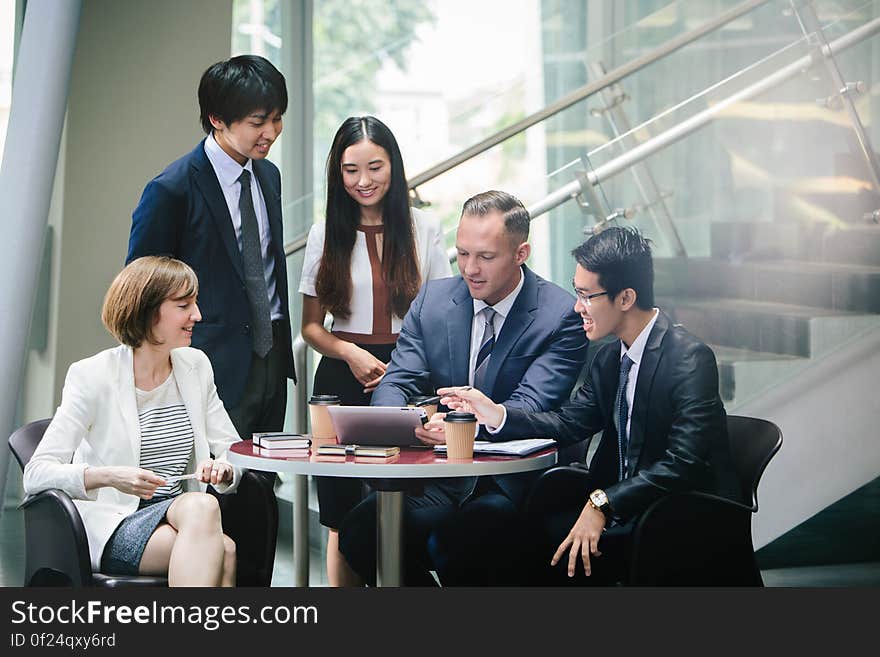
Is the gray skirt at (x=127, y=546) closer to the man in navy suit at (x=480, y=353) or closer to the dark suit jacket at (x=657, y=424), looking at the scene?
the man in navy suit at (x=480, y=353)

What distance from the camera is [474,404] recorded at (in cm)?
310

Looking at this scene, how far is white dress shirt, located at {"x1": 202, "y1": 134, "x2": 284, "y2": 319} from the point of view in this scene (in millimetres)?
3686

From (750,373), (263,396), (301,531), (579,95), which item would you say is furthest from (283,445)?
(579,95)

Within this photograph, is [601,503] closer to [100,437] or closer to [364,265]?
[364,265]

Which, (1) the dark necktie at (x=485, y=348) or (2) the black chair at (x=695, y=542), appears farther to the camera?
(1) the dark necktie at (x=485, y=348)

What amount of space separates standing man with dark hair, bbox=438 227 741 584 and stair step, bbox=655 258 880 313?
126cm

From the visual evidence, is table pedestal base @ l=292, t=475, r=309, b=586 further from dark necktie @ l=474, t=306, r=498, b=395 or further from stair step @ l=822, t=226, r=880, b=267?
stair step @ l=822, t=226, r=880, b=267

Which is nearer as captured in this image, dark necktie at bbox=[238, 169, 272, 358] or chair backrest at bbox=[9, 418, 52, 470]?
chair backrest at bbox=[9, 418, 52, 470]

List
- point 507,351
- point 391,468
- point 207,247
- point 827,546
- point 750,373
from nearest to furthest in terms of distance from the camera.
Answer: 1. point 391,468
2. point 507,351
3. point 207,247
4. point 750,373
5. point 827,546

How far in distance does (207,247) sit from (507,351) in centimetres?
99

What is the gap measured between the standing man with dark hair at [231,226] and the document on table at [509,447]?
3.09 ft

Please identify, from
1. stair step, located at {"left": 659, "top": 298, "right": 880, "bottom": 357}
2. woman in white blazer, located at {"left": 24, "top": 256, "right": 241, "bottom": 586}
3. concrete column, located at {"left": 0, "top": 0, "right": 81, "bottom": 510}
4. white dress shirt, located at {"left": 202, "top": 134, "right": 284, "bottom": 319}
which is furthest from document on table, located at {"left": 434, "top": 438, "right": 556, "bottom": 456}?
stair step, located at {"left": 659, "top": 298, "right": 880, "bottom": 357}

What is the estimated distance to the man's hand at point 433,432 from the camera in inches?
118

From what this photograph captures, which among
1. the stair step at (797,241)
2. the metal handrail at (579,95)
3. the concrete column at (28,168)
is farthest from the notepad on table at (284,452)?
the stair step at (797,241)
